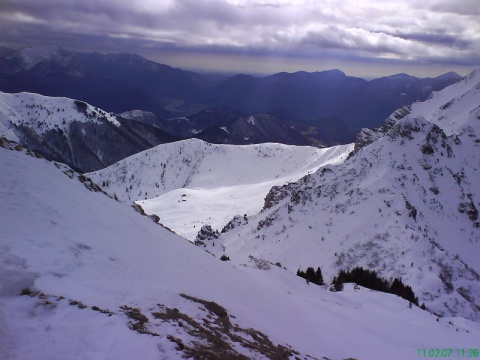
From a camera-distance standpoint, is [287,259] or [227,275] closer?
Result: [227,275]

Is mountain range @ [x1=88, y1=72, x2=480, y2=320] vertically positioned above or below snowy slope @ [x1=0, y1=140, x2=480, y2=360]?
below

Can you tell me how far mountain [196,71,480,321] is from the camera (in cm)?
4034

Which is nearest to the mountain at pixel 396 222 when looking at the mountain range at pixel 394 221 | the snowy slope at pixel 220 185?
the mountain range at pixel 394 221

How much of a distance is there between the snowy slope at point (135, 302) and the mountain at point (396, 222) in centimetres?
1671

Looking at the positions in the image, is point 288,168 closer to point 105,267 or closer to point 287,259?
point 287,259

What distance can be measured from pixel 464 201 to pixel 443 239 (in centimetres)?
1262

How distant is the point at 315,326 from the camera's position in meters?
16.5

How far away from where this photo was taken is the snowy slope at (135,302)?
775 cm

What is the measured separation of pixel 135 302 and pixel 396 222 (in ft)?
150

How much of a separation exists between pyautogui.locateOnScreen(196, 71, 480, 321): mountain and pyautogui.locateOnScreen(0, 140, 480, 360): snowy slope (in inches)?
658

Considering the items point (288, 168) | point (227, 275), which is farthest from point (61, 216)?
point (288, 168)

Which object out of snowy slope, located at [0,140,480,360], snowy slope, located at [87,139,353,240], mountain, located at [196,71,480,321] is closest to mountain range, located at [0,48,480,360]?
snowy slope, located at [0,140,480,360]
